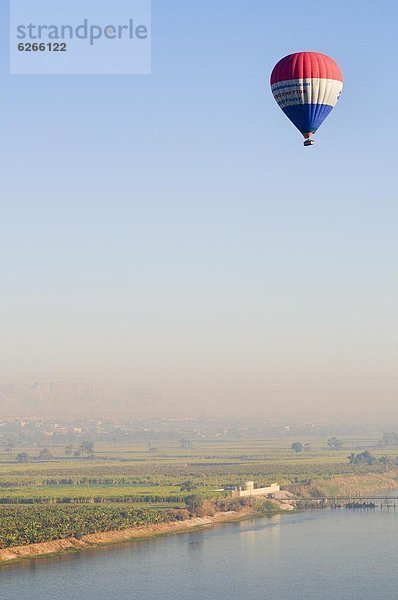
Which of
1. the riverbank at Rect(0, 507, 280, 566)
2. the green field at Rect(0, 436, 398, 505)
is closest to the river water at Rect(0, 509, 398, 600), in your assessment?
the riverbank at Rect(0, 507, 280, 566)

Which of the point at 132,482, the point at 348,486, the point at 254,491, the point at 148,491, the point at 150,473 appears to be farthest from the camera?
the point at 150,473

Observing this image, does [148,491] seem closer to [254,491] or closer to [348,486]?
[254,491]

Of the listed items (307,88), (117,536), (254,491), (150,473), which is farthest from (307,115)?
(150,473)

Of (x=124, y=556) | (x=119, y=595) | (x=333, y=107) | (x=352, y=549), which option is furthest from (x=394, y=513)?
(x=333, y=107)

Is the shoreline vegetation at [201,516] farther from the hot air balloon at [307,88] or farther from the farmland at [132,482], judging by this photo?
the hot air balloon at [307,88]

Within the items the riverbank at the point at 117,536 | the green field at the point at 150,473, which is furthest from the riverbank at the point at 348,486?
the riverbank at the point at 117,536

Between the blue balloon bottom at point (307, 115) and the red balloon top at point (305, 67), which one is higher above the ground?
the red balloon top at point (305, 67)

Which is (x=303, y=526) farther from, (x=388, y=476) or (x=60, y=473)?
(x=60, y=473)
